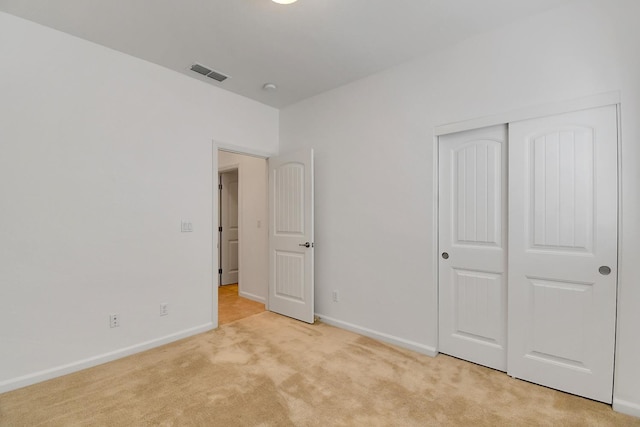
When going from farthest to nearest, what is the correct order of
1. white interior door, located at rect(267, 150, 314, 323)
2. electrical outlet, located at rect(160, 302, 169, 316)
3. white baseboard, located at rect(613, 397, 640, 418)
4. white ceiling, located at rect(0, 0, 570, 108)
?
1. white interior door, located at rect(267, 150, 314, 323)
2. electrical outlet, located at rect(160, 302, 169, 316)
3. white ceiling, located at rect(0, 0, 570, 108)
4. white baseboard, located at rect(613, 397, 640, 418)

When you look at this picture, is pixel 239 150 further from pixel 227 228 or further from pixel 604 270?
pixel 604 270

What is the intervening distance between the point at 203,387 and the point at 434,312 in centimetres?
200

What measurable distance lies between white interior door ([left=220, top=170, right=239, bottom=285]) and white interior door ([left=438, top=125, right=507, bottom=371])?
13.6 feet

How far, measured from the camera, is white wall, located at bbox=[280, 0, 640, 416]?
1.92 meters

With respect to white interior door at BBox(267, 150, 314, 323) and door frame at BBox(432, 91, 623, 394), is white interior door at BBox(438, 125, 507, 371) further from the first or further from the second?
white interior door at BBox(267, 150, 314, 323)

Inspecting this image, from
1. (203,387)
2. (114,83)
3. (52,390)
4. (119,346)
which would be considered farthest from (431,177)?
(52,390)

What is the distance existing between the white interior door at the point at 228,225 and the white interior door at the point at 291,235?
2022 millimetres

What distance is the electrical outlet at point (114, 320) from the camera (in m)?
2.64

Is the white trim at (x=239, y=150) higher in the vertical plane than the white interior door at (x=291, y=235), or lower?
higher

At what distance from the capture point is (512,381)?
2.28 meters

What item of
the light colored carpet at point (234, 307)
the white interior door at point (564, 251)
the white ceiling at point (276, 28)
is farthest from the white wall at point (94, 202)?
the white interior door at point (564, 251)

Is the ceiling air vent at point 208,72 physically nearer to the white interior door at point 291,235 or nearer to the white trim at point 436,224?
the white interior door at point 291,235

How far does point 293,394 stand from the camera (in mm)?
2133

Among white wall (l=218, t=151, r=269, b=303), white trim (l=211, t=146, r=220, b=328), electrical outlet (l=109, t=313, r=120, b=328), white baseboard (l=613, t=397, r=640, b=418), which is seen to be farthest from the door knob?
electrical outlet (l=109, t=313, r=120, b=328)
